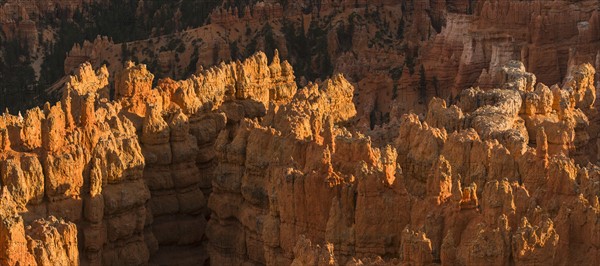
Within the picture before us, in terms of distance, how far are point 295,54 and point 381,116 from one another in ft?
81.6

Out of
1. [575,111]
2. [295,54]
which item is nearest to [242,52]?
[295,54]

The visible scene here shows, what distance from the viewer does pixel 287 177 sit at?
3259 centimetres

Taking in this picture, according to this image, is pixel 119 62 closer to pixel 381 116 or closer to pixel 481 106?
pixel 381 116

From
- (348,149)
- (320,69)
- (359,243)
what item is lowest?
(359,243)

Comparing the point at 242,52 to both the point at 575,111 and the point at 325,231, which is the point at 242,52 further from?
the point at 325,231

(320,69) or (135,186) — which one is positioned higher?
(320,69)

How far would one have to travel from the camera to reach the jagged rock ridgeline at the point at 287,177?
2780cm

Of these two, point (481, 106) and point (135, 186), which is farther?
point (481, 106)

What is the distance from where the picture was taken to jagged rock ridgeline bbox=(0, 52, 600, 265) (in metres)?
27.8

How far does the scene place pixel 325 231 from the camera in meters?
31.1

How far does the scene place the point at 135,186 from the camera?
37594 millimetres

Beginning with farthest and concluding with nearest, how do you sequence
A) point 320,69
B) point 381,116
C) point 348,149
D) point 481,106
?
1. point 320,69
2. point 381,116
3. point 481,106
4. point 348,149

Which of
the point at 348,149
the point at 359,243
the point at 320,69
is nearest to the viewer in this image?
the point at 359,243

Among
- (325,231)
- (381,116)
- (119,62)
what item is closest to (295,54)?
(119,62)
